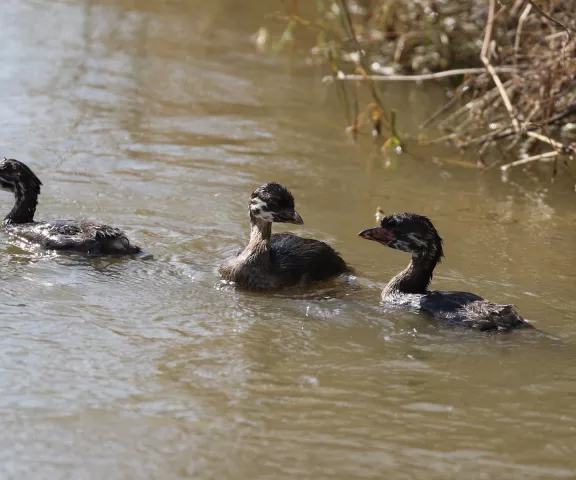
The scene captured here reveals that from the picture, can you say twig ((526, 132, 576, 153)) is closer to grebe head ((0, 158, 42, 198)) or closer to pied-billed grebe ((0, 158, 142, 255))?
pied-billed grebe ((0, 158, 142, 255))

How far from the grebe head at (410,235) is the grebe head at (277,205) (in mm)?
620

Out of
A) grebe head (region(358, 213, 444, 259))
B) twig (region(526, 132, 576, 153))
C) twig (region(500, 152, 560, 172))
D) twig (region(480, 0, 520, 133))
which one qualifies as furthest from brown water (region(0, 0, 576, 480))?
twig (region(480, 0, 520, 133))

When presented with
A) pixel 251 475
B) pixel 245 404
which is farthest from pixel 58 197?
pixel 251 475

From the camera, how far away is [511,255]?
898cm

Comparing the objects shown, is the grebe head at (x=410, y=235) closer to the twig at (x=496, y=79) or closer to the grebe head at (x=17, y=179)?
the grebe head at (x=17, y=179)

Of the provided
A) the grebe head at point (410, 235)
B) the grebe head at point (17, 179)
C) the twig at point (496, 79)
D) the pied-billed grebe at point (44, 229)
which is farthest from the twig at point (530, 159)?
the grebe head at point (17, 179)

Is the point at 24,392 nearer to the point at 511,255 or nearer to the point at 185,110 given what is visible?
the point at 511,255

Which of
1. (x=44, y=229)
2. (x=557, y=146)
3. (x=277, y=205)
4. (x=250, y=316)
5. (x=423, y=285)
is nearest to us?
(x=250, y=316)

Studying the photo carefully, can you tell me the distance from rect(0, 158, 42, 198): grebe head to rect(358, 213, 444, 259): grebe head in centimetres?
300

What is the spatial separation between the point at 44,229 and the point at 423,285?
125 inches

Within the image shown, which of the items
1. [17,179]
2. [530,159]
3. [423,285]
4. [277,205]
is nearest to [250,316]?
[277,205]

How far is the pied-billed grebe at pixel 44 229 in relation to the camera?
8.23 metres

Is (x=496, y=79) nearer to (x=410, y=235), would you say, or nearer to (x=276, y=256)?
(x=410, y=235)

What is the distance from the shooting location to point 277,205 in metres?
8.23
